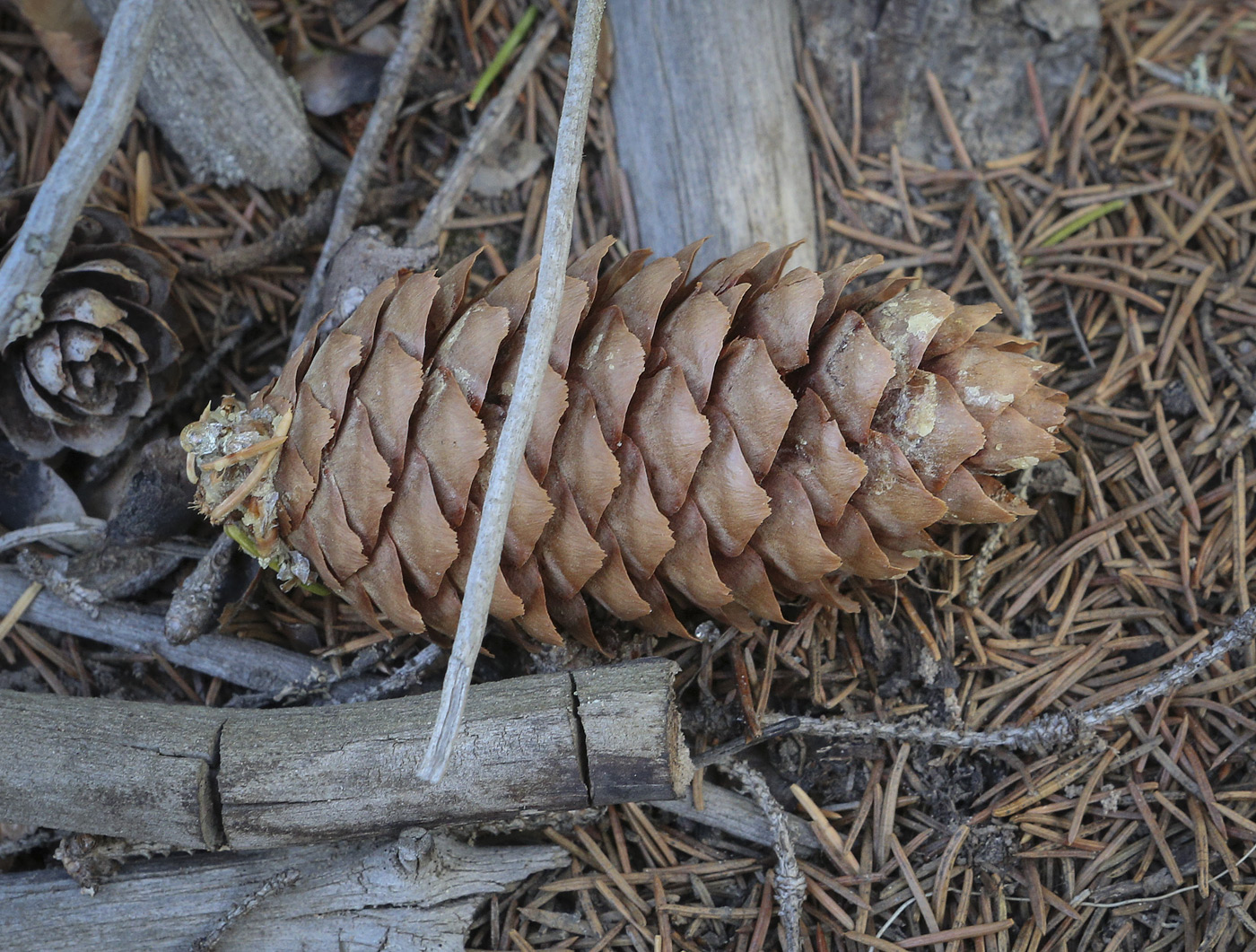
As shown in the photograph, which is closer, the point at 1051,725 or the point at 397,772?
the point at 397,772

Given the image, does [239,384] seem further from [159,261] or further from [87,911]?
[87,911]

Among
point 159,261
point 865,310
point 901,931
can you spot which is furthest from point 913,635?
point 159,261

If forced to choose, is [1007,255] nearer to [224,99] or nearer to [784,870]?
[784,870]

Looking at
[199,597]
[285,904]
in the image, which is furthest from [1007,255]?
[285,904]

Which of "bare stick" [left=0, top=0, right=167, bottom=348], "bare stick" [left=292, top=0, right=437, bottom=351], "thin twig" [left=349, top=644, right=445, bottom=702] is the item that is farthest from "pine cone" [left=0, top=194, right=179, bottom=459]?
"thin twig" [left=349, top=644, right=445, bottom=702]

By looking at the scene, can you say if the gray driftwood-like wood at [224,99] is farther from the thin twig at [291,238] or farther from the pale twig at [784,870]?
the pale twig at [784,870]

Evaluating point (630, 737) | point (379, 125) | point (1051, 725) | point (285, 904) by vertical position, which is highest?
point (379, 125)
